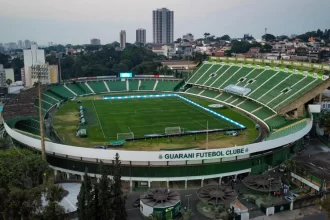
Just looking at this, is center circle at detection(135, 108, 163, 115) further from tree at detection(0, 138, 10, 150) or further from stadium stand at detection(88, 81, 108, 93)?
tree at detection(0, 138, 10, 150)

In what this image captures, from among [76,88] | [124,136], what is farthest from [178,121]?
[76,88]

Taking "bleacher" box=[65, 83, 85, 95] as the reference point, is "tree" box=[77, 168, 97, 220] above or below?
below

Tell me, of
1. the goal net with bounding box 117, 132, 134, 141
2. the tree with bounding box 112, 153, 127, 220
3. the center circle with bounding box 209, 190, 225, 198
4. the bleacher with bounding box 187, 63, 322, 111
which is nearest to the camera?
the tree with bounding box 112, 153, 127, 220

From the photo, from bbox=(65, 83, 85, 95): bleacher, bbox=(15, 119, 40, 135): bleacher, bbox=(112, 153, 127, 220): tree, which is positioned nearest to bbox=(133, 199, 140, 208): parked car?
bbox=(112, 153, 127, 220): tree

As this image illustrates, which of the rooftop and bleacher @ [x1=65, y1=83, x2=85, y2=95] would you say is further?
bleacher @ [x1=65, y1=83, x2=85, y2=95]

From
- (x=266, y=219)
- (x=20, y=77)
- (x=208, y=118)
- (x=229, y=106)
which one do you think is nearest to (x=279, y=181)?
(x=266, y=219)

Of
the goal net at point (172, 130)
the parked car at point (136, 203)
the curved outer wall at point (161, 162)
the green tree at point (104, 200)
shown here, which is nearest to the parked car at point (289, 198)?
the curved outer wall at point (161, 162)

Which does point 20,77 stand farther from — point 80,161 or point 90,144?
point 80,161

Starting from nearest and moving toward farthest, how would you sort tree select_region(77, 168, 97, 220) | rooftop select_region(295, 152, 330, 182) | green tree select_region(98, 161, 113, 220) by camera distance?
tree select_region(77, 168, 97, 220)
green tree select_region(98, 161, 113, 220)
rooftop select_region(295, 152, 330, 182)
